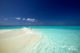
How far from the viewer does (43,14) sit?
2.05 meters

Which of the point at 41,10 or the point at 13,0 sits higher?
the point at 13,0

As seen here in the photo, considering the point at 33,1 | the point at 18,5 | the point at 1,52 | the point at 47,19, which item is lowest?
the point at 1,52

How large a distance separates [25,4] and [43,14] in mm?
638

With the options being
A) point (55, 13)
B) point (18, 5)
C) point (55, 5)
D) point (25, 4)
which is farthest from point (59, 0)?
point (18, 5)

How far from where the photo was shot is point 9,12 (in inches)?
77.3

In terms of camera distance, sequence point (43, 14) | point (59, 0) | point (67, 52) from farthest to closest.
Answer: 1. point (43, 14)
2. point (59, 0)
3. point (67, 52)

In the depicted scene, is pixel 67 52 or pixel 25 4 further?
pixel 25 4

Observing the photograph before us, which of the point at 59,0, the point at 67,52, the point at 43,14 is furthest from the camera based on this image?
the point at 43,14

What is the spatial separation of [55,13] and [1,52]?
1.87 metres

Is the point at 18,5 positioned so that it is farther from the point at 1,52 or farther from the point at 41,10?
the point at 1,52

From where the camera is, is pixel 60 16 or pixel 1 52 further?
pixel 60 16

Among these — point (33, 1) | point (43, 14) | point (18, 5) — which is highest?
point (33, 1)

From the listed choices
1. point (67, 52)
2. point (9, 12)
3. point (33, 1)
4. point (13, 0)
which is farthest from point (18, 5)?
point (67, 52)

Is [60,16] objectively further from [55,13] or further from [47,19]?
[47,19]
